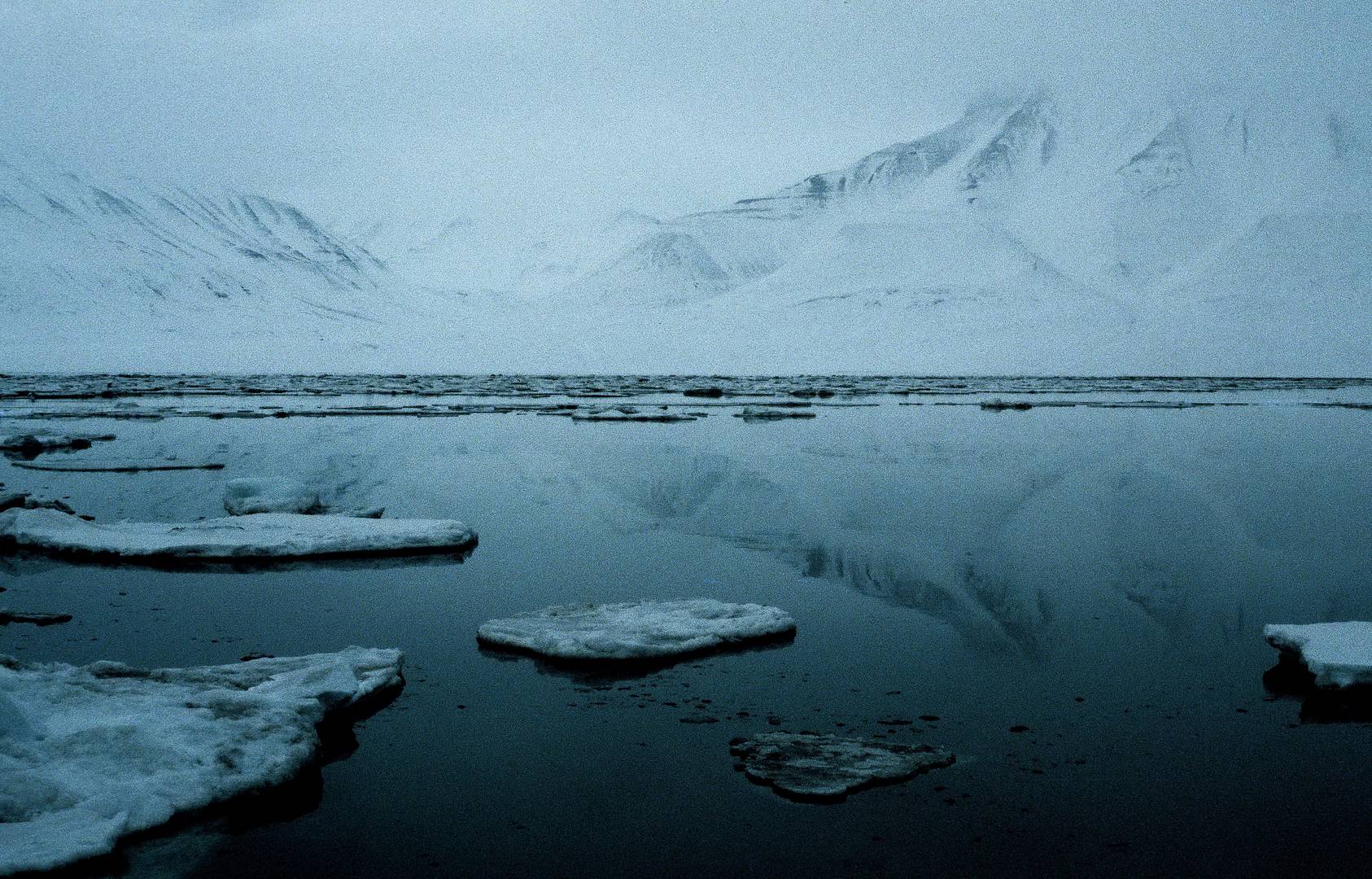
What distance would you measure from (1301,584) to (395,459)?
10.6 metres

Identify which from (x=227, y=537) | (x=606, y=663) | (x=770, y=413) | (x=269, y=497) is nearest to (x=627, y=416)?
(x=770, y=413)

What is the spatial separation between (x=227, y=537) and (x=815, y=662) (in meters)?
4.49

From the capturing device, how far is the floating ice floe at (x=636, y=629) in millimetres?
5117

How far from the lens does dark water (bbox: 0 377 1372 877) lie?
3.36 metres

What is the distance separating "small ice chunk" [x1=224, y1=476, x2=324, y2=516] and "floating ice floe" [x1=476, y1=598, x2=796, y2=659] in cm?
413

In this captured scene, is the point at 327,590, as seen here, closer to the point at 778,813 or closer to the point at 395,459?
the point at 778,813

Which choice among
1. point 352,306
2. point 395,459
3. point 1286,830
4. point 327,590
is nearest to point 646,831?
point 1286,830

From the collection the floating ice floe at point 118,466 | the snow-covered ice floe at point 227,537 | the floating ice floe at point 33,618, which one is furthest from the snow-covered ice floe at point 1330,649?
the floating ice floe at point 118,466

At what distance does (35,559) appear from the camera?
7.37 meters

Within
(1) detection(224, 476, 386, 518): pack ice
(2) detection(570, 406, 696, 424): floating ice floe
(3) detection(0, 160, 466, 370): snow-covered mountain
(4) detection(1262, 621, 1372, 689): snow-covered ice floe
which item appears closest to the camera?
(4) detection(1262, 621, 1372, 689): snow-covered ice floe

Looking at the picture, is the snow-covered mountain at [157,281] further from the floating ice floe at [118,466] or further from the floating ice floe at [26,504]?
the floating ice floe at [26,504]

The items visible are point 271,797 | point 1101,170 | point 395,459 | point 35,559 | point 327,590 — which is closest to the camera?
point 271,797

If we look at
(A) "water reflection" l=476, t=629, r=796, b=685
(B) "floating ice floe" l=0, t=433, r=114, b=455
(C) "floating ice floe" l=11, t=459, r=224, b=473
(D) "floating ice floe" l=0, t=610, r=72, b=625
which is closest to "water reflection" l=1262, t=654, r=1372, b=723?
(A) "water reflection" l=476, t=629, r=796, b=685

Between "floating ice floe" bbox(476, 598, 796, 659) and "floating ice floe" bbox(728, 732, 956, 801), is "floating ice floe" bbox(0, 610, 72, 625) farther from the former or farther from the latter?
"floating ice floe" bbox(728, 732, 956, 801)
